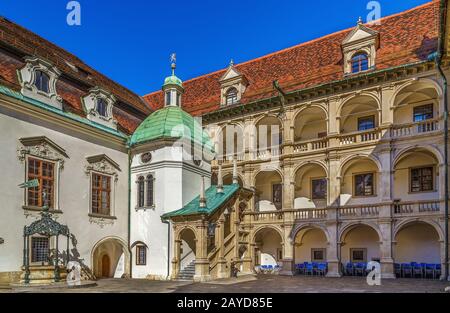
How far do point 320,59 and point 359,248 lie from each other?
12.2 metres

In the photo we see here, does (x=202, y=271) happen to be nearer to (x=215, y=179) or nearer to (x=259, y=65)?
(x=215, y=179)

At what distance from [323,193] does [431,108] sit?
8.00 meters

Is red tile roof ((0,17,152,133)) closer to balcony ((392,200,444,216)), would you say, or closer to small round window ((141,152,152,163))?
small round window ((141,152,152,163))

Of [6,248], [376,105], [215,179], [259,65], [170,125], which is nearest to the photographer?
[6,248]

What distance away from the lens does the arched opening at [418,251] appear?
2172cm

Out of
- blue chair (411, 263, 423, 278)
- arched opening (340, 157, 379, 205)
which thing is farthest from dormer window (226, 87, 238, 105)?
blue chair (411, 263, 423, 278)

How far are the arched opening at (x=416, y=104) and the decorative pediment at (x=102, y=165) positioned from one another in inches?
610

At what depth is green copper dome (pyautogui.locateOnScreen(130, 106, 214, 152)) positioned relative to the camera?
21.5 metres

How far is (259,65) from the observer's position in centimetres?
3119

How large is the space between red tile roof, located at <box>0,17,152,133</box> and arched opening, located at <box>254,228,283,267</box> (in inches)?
438

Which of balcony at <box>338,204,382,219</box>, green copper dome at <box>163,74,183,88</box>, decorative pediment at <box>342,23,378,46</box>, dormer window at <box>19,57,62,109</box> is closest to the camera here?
dormer window at <box>19,57,62,109</box>

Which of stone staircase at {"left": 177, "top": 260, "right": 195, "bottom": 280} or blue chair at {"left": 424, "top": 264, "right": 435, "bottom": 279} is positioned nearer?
stone staircase at {"left": 177, "top": 260, "right": 195, "bottom": 280}

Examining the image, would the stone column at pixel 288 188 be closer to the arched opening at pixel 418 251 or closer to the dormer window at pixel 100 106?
the arched opening at pixel 418 251
